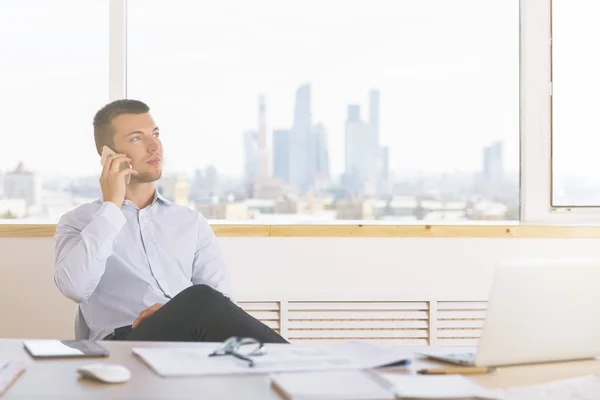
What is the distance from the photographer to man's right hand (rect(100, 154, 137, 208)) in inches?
100.0

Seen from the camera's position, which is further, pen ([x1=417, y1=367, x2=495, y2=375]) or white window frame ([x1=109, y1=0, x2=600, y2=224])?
white window frame ([x1=109, y1=0, x2=600, y2=224])

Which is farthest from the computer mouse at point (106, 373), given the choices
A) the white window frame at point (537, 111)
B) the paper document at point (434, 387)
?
the white window frame at point (537, 111)

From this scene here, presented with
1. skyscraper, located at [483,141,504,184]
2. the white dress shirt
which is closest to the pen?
the white dress shirt

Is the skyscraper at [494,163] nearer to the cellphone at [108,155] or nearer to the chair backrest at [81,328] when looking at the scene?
the cellphone at [108,155]

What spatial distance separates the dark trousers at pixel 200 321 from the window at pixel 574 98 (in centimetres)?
186

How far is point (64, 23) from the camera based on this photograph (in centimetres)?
339

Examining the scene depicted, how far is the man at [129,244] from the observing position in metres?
2.39

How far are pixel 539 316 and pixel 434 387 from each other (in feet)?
0.99

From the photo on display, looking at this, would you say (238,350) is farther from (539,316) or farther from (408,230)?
(408,230)

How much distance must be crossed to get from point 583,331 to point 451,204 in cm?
202

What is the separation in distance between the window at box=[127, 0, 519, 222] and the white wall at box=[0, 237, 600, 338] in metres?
0.28

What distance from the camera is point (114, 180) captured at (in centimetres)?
255

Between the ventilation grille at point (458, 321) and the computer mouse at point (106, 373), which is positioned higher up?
the computer mouse at point (106, 373)

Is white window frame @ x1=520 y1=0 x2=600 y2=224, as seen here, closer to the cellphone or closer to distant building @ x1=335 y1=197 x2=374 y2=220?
distant building @ x1=335 y1=197 x2=374 y2=220
